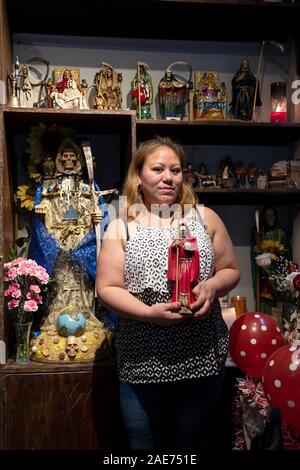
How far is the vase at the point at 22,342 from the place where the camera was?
2.31m

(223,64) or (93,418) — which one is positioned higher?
(223,64)

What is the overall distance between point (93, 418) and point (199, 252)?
920 mm

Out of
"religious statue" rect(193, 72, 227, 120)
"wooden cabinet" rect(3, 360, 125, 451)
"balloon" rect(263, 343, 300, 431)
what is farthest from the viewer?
"religious statue" rect(193, 72, 227, 120)

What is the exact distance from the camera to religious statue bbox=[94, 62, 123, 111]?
8.59ft

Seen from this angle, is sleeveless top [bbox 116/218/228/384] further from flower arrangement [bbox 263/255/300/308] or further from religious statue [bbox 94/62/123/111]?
religious statue [bbox 94/62/123/111]

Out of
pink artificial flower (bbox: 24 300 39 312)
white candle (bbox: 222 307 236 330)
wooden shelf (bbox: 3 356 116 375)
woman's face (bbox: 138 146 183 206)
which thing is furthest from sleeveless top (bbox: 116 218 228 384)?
white candle (bbox: 222 307 236 330)

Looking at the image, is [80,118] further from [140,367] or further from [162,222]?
[140,367]

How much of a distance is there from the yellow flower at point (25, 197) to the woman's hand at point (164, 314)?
1.08 m

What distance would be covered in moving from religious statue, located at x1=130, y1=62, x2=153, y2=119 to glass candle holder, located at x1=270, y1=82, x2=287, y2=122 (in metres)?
0.62

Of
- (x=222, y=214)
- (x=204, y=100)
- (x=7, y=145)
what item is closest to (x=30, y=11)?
(x=7, y=145)

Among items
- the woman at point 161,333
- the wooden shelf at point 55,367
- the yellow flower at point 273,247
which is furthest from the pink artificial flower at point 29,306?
the yellow flower at point 273,247

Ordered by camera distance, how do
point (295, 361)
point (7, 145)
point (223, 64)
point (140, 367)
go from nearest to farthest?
point (295, 361) < point (140, 367) < point (7, 145) < point (223, 64)

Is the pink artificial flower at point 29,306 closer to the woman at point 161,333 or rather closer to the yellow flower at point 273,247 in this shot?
the woman at point 161,333
